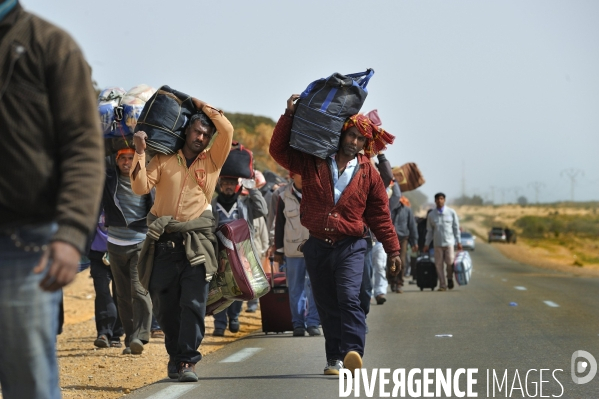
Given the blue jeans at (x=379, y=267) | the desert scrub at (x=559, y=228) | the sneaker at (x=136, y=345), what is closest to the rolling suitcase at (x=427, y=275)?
the blue jeans at (x=379, y=267)

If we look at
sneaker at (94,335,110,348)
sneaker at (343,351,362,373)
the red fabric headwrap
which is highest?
the red fabric headwrap

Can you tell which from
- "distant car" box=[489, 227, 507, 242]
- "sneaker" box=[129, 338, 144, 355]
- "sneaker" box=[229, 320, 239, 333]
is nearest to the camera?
"sneaker" box=[129, 338, 144, 355]

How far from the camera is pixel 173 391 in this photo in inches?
320

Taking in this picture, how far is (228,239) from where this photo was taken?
9.14m

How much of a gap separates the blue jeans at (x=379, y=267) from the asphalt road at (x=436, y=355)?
2.01ft

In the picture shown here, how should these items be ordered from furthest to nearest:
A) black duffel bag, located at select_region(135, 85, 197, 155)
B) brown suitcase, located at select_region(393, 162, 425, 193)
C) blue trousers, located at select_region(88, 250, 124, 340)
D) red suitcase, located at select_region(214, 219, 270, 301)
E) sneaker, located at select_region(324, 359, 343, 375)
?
brown suitcase, located at select_region(393, 162, 425, 193) → blue trousers, located at select_region(88, 250, 124, 340) → red suitcase, located at select_region(214, 219, 270, 301) → sneaker, located at select_region(324, 359, 343, 375) → black duffel bag, located at select_region(135, 85, 197, 155)

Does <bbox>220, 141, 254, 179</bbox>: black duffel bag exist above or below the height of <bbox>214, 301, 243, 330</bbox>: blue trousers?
above

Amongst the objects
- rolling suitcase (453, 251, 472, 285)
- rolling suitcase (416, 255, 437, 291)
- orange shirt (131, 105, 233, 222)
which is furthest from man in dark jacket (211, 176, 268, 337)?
rolling suitcase (416, 255, 437, 291)

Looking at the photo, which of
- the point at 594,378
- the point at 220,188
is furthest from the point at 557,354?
the point at 220,188

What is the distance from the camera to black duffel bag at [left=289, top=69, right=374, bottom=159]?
335 inches

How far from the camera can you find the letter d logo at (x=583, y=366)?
8555 mm

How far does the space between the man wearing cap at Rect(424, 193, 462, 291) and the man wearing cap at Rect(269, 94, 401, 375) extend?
14.1 metres

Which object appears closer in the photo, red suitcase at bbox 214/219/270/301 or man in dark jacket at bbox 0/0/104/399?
man in dark jacket at bbox 0/0/104/399

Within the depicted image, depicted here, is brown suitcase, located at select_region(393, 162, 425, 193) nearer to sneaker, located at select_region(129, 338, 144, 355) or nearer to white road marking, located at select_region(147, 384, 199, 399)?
sneaker, located at select_region(129, 338, 144, 355)
